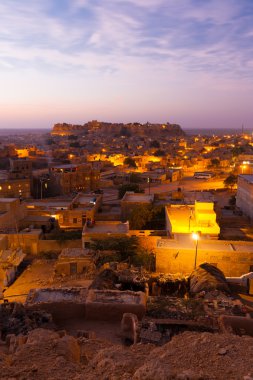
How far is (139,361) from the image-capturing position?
5.02 metres

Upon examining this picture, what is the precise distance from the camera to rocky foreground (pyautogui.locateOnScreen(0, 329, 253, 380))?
178 inches

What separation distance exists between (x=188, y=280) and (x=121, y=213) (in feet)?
34.2

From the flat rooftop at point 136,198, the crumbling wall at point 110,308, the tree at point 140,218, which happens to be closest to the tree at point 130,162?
the flat rooftop at point 136,198

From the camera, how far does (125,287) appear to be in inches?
429

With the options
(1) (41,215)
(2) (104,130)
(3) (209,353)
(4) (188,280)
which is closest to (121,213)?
(1) (41,215)

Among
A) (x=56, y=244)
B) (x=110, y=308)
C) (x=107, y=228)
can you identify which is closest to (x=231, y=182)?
(x=107, y=228)

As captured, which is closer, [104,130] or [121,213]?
[121,213]

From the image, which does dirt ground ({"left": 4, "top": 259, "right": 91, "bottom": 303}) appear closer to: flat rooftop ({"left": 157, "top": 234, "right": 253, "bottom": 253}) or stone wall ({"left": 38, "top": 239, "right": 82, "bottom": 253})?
stone wall ({"left": 38, "top": 239, "right": 82, "bottom": 253})

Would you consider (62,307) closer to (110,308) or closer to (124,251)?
(110,308)

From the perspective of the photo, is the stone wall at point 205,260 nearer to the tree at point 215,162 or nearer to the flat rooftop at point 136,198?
the flat rooftop at point 136,198

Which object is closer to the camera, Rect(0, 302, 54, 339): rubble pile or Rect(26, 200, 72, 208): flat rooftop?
Rect(0, 302, 54, 339): rubble pile

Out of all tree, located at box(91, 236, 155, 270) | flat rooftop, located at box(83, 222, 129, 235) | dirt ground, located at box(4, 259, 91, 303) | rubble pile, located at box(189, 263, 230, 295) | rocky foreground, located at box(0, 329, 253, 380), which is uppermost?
rocky foreground, located at box(0, 329, 253, 380)

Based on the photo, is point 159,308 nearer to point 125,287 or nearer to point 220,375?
point 125,287

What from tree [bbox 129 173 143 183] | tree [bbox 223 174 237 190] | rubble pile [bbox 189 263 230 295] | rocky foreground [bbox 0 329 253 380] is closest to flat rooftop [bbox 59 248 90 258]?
rubble pile [bbox 189 263 230 295]
